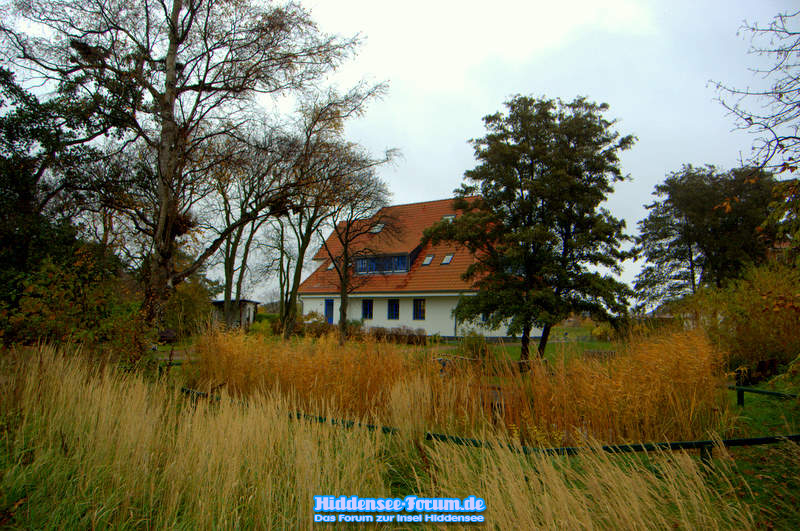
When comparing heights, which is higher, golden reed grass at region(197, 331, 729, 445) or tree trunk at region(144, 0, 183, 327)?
tree trunk at region(144, 0, 183, 327)

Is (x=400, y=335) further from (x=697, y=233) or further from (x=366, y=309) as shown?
(x=697, y=233)

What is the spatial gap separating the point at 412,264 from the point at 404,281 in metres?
1.56

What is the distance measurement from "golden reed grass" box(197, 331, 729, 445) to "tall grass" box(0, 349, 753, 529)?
0.89 m

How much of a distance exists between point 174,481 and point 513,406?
3.41 meters

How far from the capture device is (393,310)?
93.4ft

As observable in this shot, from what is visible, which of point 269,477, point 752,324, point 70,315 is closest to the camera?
point 269,477

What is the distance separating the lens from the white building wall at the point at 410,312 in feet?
84.5

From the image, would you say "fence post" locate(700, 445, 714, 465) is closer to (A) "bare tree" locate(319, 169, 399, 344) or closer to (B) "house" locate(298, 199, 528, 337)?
(A) "bare tree" locate(319, 169, 399, 344)

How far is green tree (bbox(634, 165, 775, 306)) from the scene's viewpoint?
24.4 m

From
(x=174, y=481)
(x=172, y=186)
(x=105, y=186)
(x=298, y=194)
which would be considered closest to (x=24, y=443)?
(x=174, y=481)

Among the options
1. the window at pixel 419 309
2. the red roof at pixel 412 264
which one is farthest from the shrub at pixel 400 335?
the red roof at pixel 412 264

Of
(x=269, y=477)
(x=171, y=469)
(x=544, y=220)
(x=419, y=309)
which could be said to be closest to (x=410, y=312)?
(x=419, y=309)

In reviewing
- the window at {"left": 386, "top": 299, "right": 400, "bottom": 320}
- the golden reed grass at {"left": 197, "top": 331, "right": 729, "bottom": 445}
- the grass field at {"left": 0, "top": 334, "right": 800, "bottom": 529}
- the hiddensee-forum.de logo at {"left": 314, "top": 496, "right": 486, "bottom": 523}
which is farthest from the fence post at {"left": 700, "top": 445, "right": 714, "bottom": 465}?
the window at {"left": 386, "top": 299, "right": 400, "bottom": 320}

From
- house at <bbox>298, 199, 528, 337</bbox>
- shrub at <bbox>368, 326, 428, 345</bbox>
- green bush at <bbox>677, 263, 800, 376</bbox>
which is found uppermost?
house at <bbox>298, 199, 528, 337</bbox>
